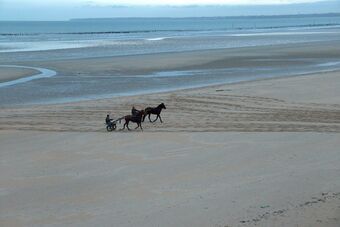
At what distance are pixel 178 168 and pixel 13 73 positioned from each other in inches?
803

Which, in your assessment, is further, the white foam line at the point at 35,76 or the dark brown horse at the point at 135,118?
the white foam line at the point at 35,76

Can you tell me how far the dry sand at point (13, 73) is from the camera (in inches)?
1009

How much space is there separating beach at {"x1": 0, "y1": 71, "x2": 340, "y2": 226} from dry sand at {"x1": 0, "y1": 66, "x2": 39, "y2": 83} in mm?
10622

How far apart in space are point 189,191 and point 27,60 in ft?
98.2

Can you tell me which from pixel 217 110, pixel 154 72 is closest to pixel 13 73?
pixel 154 72

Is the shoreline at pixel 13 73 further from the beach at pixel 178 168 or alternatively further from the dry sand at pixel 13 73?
the beach at pixel 178 168

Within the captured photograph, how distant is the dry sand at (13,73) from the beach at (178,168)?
10622 millimetres

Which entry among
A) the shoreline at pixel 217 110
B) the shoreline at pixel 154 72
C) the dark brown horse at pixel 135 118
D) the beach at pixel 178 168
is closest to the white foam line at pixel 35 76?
the shoreline at pixel 154 72

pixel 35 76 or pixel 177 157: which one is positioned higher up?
pixel 35 76

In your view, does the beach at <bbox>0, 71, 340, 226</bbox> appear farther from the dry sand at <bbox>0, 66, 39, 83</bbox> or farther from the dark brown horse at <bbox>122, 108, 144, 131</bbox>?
the dry sand at <bbox>0, 66, 39, 83</bbox>

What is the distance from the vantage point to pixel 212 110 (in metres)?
15.2

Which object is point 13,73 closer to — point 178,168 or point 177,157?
point 177,157

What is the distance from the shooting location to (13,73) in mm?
27781

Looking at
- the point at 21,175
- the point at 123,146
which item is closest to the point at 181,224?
the point at 21,175
